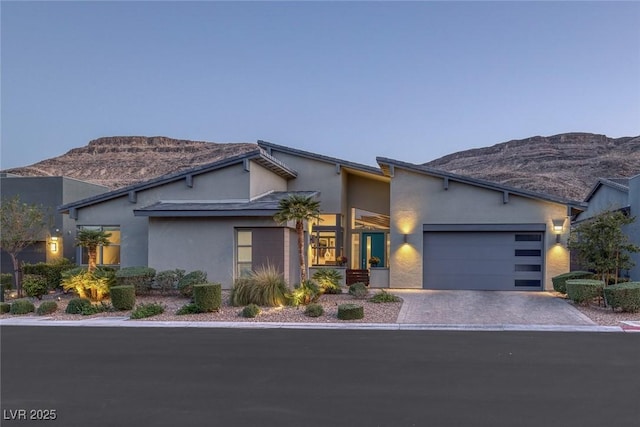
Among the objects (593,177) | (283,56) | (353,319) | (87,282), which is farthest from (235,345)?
(593,177)

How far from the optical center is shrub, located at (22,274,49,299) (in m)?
15.8

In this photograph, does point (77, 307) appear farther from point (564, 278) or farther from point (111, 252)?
point (564, 278)

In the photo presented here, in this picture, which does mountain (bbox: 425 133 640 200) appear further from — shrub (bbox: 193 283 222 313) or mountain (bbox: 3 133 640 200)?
→ shrub (bbox: 193 283 222 313)

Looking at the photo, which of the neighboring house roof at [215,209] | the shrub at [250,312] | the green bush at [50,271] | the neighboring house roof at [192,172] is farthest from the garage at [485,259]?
the green bush at [50,271]

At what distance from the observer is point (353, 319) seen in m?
11.9

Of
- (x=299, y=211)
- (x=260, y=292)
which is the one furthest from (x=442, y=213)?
(x=260, y=292)

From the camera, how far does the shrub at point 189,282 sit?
1515 centimetres

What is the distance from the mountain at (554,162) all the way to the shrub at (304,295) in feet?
154

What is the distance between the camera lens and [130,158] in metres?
76.9

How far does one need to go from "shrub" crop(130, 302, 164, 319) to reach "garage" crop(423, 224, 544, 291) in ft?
33.6

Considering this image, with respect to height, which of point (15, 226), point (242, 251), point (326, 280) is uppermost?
point (15, 226)

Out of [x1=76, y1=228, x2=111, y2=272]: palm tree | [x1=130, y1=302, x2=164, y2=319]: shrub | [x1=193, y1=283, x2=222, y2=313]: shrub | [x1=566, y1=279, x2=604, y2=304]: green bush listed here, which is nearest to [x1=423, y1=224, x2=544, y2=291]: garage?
[x1=566, y1=279, x2=604, y2=304]: green bush

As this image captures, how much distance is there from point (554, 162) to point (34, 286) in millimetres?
70330

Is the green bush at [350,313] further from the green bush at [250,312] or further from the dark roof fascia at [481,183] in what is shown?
the dark roof fascia at [481,183]
